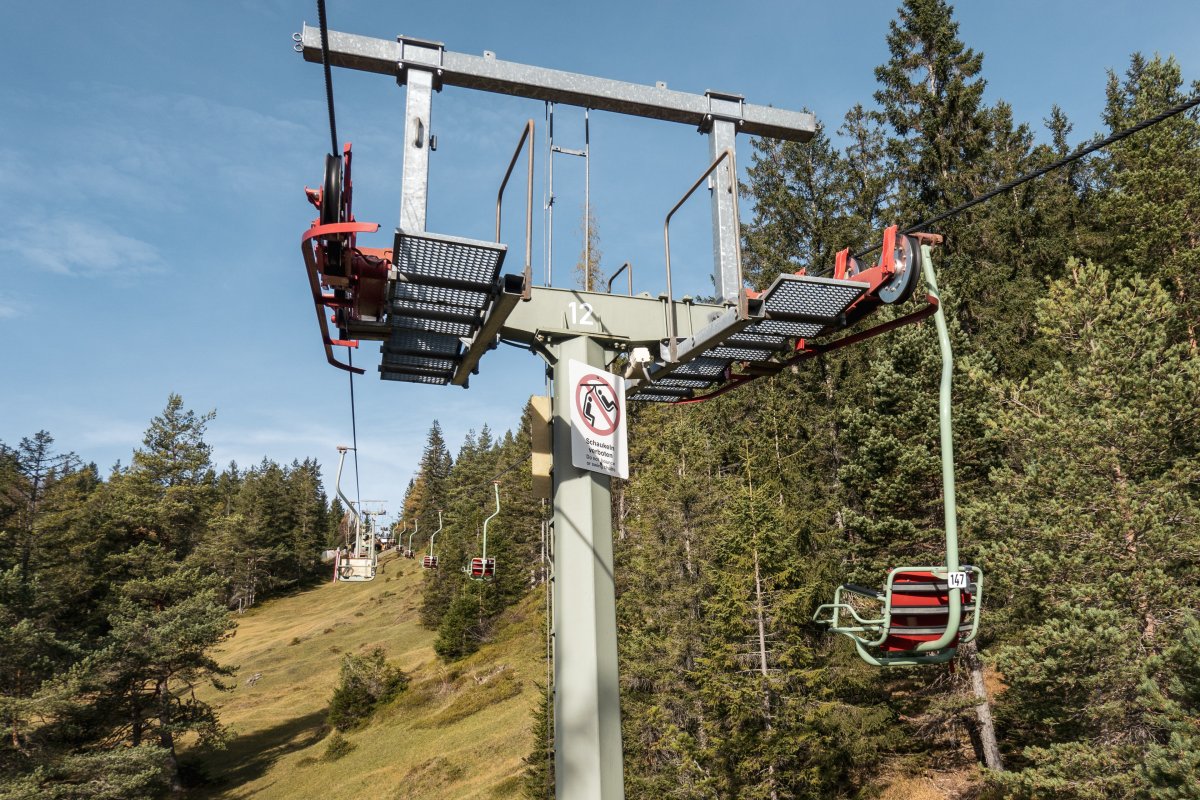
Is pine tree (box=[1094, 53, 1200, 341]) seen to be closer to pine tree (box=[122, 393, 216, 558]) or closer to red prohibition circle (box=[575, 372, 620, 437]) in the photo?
red prohibition circle (box=[575, 372, 620, 437])

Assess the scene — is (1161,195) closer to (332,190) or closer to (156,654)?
(332,190)

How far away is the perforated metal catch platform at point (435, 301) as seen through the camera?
5410 mm

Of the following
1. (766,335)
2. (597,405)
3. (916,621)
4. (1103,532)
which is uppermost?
(766,335)

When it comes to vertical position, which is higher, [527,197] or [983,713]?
[527,197]

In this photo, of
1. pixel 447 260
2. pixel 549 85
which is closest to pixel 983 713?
pixel 549 85

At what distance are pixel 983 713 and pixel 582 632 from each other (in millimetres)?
17850

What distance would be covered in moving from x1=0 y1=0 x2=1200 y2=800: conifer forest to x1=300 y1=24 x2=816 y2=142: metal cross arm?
10007mm

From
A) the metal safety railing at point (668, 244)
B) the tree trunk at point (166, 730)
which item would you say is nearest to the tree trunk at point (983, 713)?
the metal safety railing at point (668, 244)

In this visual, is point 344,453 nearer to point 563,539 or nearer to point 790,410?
point 563,539

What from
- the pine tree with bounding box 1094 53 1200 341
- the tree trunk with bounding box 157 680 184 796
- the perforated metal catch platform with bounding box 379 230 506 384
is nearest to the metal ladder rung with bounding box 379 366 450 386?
the perforated metal catch platform with bounding box 379 230 506 384

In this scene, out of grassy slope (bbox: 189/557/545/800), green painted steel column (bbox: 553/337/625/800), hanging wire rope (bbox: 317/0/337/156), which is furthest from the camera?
grassy slope (bbox: 189/557/545/800)

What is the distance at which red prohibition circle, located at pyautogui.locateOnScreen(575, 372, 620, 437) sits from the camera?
679 cm

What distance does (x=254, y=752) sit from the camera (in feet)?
155

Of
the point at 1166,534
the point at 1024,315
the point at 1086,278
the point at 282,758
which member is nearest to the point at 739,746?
the point at 1166,534
